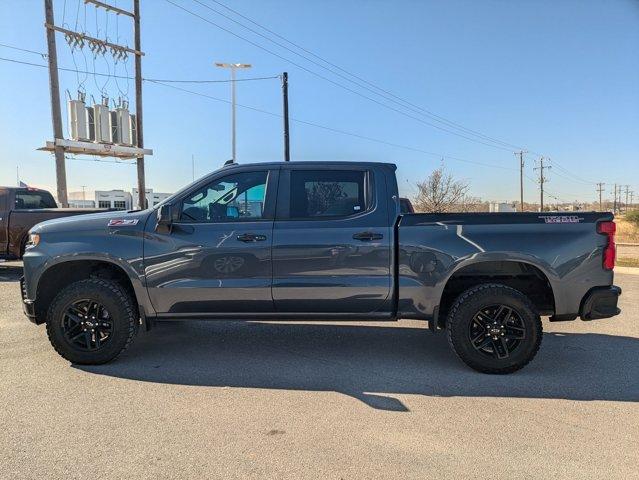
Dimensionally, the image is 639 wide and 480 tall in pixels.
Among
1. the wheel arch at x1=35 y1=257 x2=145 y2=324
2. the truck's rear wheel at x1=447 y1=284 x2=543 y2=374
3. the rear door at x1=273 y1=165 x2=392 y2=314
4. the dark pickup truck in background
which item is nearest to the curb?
the truck's rear wheel at x1=447 y1=284 x2=543 y2=374

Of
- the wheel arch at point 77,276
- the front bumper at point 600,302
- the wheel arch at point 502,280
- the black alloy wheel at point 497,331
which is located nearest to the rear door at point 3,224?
the wheel arch at point 77,276

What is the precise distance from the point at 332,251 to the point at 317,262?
7.0 inches

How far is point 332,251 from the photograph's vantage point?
4.43 metres

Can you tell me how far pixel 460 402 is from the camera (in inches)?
150

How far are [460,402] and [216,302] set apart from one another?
7.82 ft

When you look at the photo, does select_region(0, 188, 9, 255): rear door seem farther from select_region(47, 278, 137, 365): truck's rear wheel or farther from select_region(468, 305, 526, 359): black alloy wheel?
select_region(468, 305, 526, 359): black alloy wheel

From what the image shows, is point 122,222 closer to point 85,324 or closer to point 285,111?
point 85,324

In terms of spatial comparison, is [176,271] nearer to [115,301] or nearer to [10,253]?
[115,301]

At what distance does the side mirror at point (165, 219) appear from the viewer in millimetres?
4418

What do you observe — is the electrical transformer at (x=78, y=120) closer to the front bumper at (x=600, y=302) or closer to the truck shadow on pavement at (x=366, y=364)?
the truck shadow on pavement at (x=366, y=364)

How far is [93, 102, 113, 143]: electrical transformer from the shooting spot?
1755 centimetres

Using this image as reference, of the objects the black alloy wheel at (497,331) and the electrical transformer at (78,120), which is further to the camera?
the electrical transformer at (78,120)

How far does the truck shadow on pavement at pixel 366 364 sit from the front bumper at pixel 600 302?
0.61 m

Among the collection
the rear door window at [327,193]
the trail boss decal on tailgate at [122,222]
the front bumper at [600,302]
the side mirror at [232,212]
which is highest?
the rear door window at [327,193]
